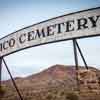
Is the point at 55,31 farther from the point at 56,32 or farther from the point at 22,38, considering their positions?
the point at 22,38

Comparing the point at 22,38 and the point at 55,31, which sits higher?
the point at 55,31

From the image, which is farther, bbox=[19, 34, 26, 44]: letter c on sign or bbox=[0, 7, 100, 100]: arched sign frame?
bbox=[19, 34, 26, 44]: letter c on sign

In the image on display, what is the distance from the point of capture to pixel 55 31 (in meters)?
9.23

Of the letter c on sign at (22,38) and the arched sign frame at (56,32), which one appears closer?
the arched sign frame at (56,32)

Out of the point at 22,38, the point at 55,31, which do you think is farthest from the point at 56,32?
the point at 22,38

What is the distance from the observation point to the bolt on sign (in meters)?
8.17

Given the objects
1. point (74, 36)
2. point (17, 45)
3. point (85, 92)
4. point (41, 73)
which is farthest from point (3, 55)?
point (41, 73)

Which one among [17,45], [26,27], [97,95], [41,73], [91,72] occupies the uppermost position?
[26,27]

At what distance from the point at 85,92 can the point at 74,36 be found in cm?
255

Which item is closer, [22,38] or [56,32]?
[56,32]

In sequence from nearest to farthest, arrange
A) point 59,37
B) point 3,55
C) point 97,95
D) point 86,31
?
point 97,95 → point 86,31 → point 59,37 → point 3,55

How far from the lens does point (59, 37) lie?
909 cm

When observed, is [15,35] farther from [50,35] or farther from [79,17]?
[79,17]

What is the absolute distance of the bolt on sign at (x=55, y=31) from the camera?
817 centimetres
